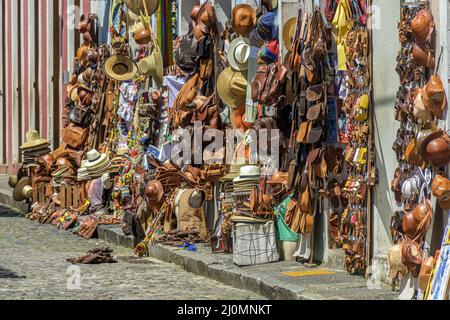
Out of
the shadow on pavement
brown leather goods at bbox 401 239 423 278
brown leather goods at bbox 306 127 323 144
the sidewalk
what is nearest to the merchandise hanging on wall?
brown leather goods at bbox 306 127 323 144

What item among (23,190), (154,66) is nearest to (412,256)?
(154,66)

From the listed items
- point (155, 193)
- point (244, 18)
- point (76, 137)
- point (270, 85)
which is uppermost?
point (244, 18)

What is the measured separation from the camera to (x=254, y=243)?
489 inches

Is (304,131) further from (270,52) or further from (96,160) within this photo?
(96,160)

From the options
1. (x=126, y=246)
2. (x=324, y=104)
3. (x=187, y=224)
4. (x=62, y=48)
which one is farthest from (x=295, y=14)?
(x=62, y=48)

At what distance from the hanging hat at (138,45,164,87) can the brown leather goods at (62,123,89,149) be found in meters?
4.01

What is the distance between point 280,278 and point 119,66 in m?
9.22

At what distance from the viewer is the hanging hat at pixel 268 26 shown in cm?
1341

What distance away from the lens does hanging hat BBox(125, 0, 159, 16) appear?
17.9 m

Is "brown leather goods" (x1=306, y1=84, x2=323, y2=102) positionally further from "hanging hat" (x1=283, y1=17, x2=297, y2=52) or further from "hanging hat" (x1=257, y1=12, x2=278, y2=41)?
"hanging hat" (x1=257, y1=12, x2=278, y2=41)

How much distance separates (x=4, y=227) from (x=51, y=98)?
8.35 metres

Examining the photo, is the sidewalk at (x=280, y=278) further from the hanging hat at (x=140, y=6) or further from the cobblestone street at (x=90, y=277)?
the hanging hat at (x=140, y=6)

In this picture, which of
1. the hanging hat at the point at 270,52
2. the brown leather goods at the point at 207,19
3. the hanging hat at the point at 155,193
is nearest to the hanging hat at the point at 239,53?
the hanging hat at the point at 270,52

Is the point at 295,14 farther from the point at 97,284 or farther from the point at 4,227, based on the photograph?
the point at 4,227
